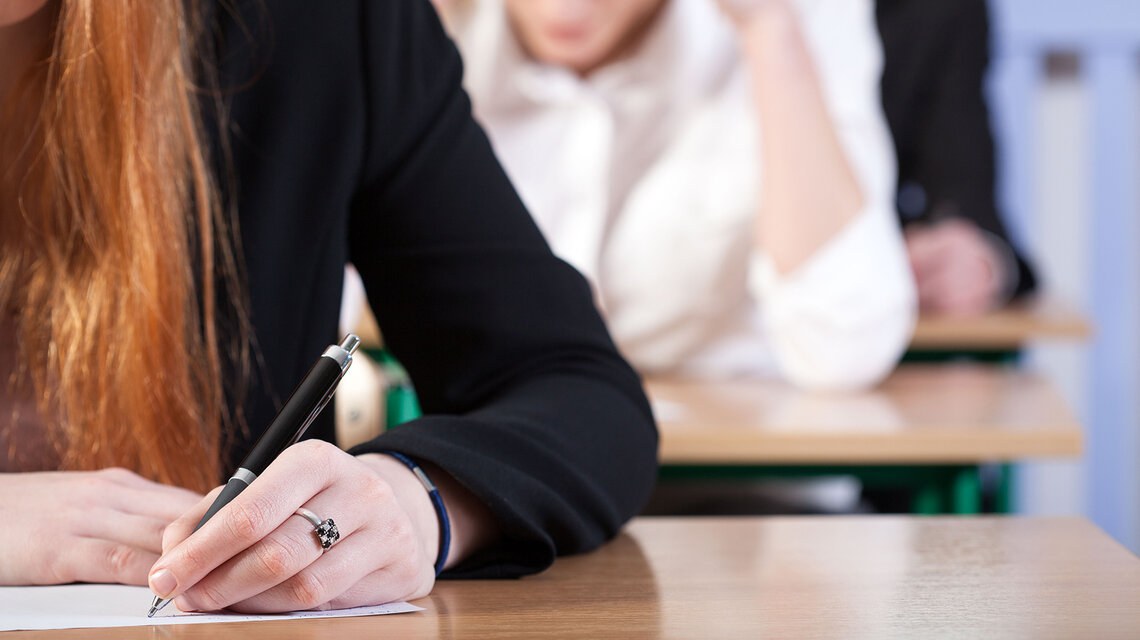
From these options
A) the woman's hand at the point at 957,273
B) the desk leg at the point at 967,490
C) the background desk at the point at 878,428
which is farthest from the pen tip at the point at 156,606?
the woman's hand at the point at 957,273

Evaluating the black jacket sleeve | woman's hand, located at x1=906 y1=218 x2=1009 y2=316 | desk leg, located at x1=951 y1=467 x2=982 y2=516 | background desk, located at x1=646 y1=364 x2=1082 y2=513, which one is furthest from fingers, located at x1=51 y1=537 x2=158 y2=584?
woman's hand, located at x1=906 y1=218 x2=1009 y2=316

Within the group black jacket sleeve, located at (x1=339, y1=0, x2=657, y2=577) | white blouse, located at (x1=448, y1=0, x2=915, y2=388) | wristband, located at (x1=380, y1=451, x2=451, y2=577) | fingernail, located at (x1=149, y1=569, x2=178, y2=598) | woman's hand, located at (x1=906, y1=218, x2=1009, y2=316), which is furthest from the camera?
woman's hand, located at (x1=906, y1=218, x2=1009, y2=316)

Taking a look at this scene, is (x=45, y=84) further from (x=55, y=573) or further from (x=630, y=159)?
(x=630, y=159)

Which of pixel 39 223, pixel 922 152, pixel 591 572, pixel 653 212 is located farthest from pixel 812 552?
pixel 922 152

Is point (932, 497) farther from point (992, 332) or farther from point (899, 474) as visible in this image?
point (992, 332)

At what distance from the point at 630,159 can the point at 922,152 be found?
4.90ft

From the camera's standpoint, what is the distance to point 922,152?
3098 mm

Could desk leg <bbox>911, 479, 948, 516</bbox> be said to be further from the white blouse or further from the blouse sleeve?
the white blouse

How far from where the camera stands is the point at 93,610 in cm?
54

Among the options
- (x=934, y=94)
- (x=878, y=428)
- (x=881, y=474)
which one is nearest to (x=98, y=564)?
(x=878, y=428)

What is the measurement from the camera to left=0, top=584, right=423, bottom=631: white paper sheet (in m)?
0.51

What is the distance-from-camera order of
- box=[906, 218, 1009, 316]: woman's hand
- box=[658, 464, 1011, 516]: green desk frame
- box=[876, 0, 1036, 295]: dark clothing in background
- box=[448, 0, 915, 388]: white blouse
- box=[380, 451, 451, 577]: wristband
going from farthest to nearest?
box=[876, 0, 1036, 295]: dark clothing in background, box=[906, 218, 1009, 316]: woman's hand, box=[448, 0, 915, 388]: white blouse, box=[658, 464, 1011, 516]: green desk frame, box=[380, 451, 451, 577]: wristband

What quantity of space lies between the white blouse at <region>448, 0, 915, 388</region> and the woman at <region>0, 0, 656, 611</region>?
33.7 inches

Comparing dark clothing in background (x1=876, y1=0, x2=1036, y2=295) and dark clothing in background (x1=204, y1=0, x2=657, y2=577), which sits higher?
dark clothing in background (x1=204, y1=0, x2=657, y2=577)
